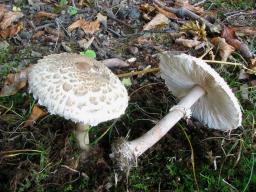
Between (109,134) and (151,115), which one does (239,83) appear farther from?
(109,134)

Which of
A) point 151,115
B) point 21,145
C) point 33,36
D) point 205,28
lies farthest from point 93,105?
point 205,28

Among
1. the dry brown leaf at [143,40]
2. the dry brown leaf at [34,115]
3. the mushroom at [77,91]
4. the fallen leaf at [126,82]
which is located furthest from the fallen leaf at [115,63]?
the mushroom at [77,91]

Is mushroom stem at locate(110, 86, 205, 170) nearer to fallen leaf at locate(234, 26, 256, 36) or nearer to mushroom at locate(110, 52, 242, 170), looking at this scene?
mushroom at locate(110, 52, 242, 170)

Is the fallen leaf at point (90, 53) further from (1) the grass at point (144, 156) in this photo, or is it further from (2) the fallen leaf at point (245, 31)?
(2) the fallen leaf at point (245, 31)

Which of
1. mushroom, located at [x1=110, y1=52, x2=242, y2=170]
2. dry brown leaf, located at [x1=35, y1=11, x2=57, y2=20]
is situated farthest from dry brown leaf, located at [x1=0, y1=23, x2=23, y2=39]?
mushroom, located at [x1=110, y1=52, x2=242, y2=170]

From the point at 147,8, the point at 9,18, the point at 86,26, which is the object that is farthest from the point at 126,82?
the point at 9,18

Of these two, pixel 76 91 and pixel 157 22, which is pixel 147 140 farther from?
pixel 157 22

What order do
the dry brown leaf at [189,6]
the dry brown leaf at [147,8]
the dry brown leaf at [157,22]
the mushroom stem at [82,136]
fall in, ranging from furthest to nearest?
the dry brown leaf at [189,6]
the dry brown leaf at [147,8]
the dry brown leaf at [157,22]
the mushroom stem at [82,136]
